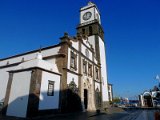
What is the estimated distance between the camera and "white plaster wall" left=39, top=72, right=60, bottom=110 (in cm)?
1483

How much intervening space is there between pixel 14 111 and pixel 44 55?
8185 millimetres

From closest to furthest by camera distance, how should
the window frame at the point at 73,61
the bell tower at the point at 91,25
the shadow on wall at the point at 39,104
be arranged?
1. the shadow on wall at the point at 39,104
2. the window frame at the point at 73,61
3. the bell tower at the point at 91,25

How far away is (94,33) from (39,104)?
68.1 feet

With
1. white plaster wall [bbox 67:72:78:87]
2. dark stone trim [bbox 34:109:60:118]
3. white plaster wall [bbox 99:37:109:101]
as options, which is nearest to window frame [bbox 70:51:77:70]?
white plaster wall [bbox 67:72:78:87]

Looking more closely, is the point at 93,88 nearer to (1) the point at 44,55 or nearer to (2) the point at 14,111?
(1) the point at 44,55

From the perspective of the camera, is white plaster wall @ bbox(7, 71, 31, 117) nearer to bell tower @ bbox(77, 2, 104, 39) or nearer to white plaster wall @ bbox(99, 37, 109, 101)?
white plaster wall @ bbox(99, 37, 109, 101)

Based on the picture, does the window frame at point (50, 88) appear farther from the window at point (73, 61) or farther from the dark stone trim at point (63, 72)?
the window at point (73, 61)

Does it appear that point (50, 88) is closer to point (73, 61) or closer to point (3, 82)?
point (73, 61)

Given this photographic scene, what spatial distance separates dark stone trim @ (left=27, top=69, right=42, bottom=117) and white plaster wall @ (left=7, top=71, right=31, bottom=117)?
17.9 inches

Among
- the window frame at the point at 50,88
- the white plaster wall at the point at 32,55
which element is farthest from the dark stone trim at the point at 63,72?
the window frame at the point at 50,88

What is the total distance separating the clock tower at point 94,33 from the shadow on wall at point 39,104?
506 inches

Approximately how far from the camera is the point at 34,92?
14.0m

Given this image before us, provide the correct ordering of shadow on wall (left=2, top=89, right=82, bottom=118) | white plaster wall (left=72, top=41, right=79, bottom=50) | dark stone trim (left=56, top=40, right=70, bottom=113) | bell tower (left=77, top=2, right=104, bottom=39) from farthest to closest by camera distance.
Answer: bell tower (left=77, top=2, right=104, bottom=39)
white plaster wall (left=72, top=41, right=79, bottom=50)
dark stone trim (left=56, top=40, right=70, bottom=113)
shadow on wall (left=2, top=89, right=82, bottom=118)

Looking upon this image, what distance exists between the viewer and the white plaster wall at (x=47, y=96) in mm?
14828
